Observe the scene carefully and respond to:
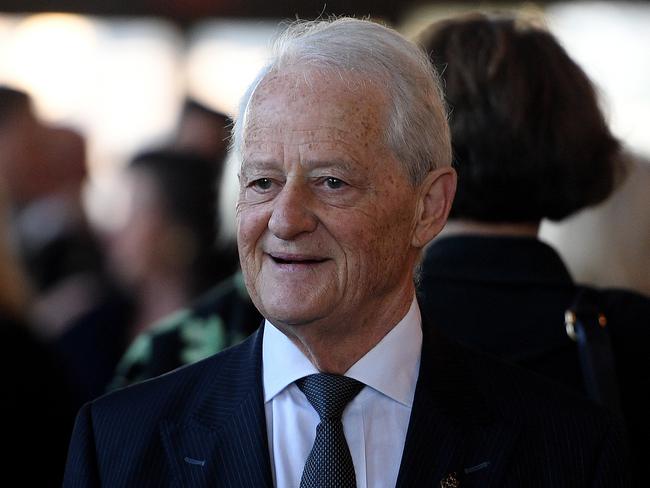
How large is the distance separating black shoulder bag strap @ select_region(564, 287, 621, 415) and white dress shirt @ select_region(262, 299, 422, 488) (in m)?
0.47

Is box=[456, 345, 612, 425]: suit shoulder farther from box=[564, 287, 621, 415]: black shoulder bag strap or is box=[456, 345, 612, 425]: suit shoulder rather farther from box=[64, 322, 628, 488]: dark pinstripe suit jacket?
box=[564, 287, 621, 415]: black shoulder bag strap

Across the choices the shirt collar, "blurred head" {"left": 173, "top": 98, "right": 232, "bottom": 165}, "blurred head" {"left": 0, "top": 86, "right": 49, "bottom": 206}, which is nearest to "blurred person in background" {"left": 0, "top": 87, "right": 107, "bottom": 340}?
"blurred head" {"left": 0, "top": 86, "right": 49, "bottom": 206}

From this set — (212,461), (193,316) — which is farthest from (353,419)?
(193,316)

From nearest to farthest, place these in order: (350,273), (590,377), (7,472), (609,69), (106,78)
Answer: (350,273), (590,377), (7,472), (609,69), (106,78)

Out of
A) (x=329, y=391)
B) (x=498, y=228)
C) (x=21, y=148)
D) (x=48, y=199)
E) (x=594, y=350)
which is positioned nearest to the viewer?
(x=329, y=391)

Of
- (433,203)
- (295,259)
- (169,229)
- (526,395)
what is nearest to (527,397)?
(526,395)

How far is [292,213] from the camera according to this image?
2148mm

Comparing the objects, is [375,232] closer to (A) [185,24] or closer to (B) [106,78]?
(A) [185,24]

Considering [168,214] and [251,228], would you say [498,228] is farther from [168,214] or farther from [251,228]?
[168,214]

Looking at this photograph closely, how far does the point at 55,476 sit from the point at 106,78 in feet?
20.8

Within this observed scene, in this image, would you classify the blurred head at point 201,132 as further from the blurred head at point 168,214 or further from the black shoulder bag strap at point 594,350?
the black shoulder bag strap at point 594,350

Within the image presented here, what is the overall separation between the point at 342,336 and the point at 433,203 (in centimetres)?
34

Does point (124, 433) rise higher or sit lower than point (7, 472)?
higher

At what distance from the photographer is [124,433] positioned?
2289 mm
